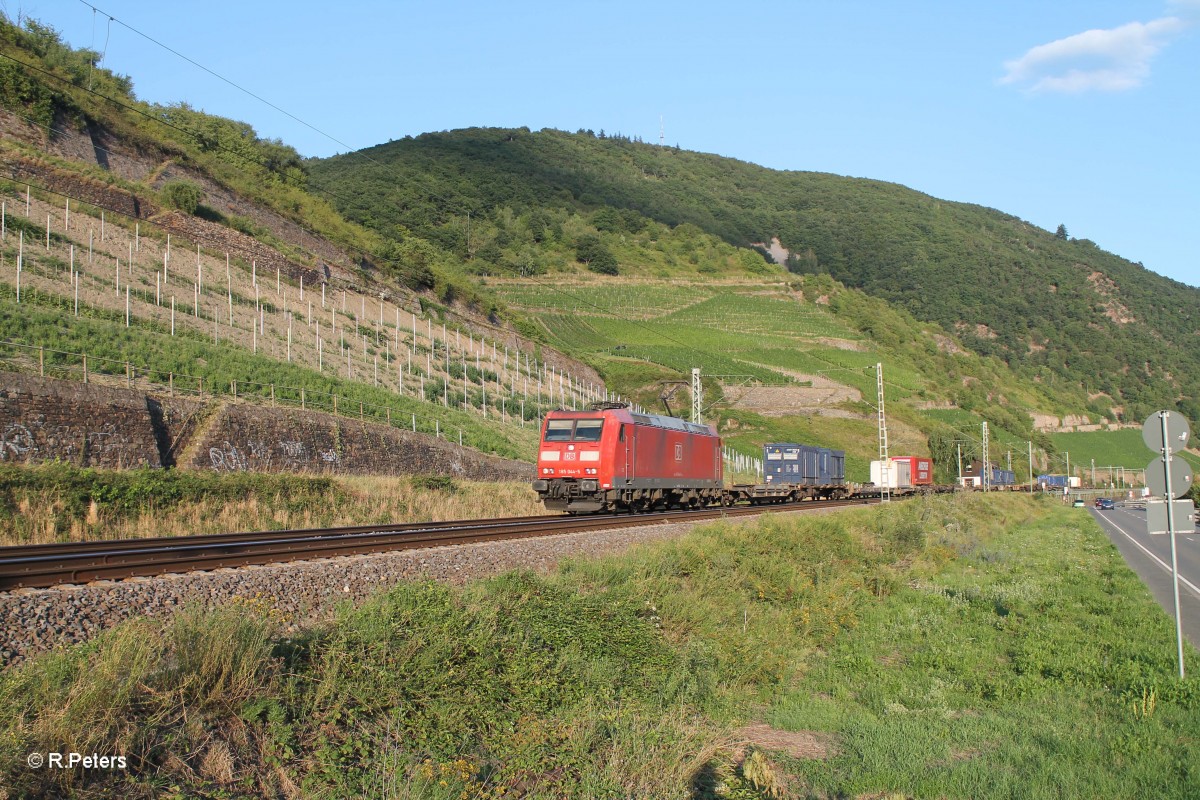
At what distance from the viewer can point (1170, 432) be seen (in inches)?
518

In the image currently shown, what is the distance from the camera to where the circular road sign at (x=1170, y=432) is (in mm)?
13041

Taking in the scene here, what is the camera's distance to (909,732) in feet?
34.8

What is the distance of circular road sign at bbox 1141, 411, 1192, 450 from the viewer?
13.0m

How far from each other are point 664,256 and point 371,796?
497 ft

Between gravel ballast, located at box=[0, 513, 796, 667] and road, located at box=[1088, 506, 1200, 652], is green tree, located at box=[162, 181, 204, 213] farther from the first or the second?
road, located at box=[1088, 506, 1200, 652]

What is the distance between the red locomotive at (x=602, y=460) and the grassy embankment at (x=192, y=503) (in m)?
2.33

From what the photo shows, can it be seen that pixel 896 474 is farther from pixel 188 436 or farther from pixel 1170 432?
pixel 1170 432

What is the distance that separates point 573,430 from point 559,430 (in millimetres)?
490

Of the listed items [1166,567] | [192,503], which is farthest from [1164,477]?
[1166,567]

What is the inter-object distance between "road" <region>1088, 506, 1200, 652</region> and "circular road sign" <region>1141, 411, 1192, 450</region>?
2.10 meters

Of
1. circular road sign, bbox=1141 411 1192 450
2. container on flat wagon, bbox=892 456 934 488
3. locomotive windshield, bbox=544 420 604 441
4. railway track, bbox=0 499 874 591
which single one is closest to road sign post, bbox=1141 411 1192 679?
circular road sign, bbox=1141 411 1192 450

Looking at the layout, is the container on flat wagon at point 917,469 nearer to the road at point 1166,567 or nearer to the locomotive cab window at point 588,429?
the road at point 1166,567

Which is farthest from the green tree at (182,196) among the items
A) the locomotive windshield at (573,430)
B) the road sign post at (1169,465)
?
the road sign post at (1169,465)

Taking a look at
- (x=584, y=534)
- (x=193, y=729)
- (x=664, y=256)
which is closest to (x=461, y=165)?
(x=664, y=256)
